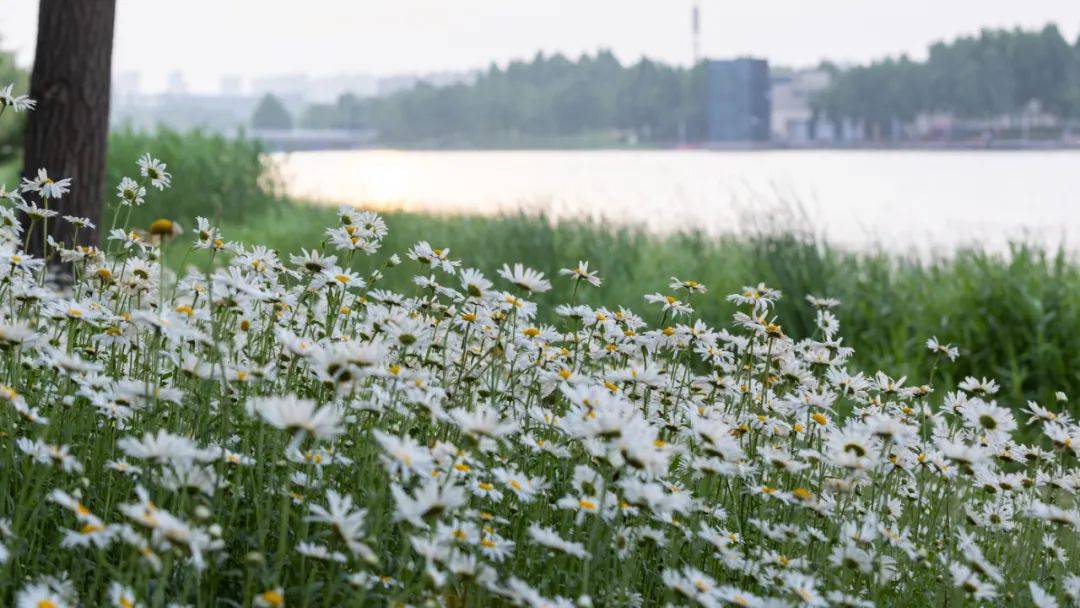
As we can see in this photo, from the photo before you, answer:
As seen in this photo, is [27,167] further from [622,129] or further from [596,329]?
[622,129]

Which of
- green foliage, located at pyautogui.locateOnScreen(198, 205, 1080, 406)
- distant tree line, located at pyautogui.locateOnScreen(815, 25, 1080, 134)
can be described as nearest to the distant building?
distant tree line, located at pyautogui.locateOnScreen(815, 25, 1080, 134)

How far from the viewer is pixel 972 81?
2172 centimetres

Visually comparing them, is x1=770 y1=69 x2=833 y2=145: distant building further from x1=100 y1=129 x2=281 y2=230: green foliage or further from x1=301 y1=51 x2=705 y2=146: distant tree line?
x1=100 y1=129 x2=281 y2=230: green foliage

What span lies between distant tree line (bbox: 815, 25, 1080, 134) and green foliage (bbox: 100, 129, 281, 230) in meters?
12.8

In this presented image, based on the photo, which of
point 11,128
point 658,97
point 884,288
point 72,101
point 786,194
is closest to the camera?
point 72,101

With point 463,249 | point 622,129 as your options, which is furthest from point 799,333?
point 622,129

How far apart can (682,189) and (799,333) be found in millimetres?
4269

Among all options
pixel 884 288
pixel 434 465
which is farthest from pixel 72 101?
pixel 884 288

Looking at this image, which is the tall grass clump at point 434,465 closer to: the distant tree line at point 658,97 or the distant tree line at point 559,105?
the distant tree line at point 658,97

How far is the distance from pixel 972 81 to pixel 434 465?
22019 millimetres

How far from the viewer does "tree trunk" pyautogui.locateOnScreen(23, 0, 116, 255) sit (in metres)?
6.00

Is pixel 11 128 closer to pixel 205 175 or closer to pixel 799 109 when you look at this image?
pixel 205 175

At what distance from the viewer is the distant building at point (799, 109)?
3012 cm

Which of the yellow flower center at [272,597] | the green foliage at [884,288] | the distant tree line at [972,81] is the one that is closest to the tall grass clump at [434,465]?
the yellow flower center at [272,597]
